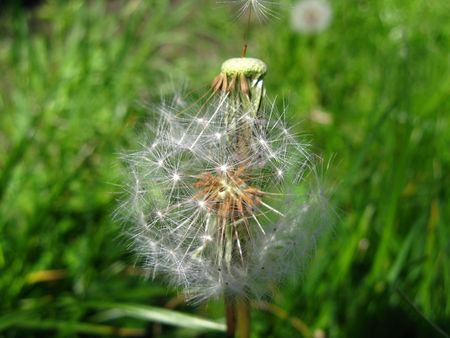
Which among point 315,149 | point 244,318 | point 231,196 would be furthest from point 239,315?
point 315,149

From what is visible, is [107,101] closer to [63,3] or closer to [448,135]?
[63,3]

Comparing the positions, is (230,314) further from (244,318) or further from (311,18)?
(311,18)

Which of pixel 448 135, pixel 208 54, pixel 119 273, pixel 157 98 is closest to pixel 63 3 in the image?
pixel 208 54

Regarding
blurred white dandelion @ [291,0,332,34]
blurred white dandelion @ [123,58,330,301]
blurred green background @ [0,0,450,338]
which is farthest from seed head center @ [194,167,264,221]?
blurred white dandelion @ [291,0,332,34]

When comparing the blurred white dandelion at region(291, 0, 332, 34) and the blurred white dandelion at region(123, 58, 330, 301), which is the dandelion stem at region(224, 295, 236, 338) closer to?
the blurred white dandelion at region(123, 58, 330, 301)

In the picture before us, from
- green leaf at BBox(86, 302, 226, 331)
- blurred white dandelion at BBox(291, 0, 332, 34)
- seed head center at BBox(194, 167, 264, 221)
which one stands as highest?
A: blurred white dandelion at BBox(291, 0, 332, 34)

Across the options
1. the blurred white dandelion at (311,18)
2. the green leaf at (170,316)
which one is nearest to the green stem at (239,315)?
the green leaf at (170,316)
